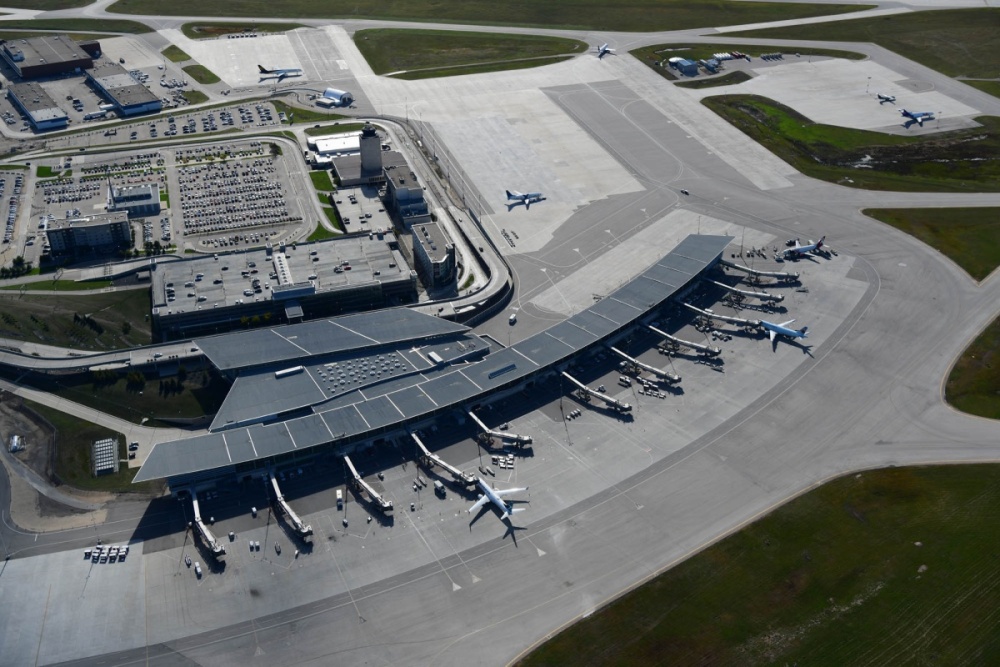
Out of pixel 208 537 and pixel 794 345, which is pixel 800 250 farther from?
pixel 208 537

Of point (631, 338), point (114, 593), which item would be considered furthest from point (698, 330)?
point (114, 593)

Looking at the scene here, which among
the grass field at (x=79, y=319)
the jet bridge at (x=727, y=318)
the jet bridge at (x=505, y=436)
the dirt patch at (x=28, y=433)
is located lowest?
the jet bridge at (x=727, y=318)

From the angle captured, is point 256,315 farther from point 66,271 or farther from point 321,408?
point 66,271

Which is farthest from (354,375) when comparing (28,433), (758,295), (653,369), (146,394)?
(758,295)

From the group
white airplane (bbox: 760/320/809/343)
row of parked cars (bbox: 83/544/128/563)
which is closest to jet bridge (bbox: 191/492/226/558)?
row of parked cars (bbox: 83/544/128/563)

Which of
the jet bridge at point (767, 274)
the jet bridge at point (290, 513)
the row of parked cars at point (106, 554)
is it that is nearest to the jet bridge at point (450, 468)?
the jet bridge at point (290, 513)

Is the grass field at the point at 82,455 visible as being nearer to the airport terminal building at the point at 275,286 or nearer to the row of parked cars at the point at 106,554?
the row of parked cars at the point at 106,554
